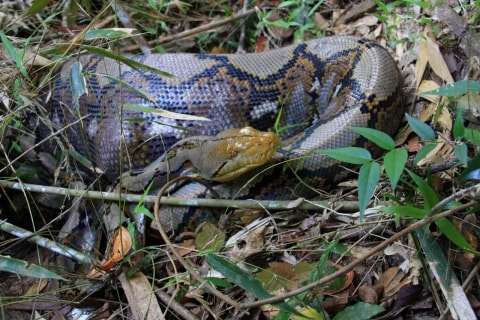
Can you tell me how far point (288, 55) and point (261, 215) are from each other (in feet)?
4.53

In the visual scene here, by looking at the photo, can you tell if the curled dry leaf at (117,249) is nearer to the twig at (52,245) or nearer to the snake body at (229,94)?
the twig at (52,245)

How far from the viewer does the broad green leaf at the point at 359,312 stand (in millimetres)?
1856

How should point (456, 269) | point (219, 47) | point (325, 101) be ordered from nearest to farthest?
1. point (456, 269)
2. point (325, 101)
3. point (219, 47)

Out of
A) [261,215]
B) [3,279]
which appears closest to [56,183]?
[3,279]

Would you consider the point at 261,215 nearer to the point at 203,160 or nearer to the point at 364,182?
the point at 203,160

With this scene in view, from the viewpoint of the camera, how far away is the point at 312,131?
3.02 metres

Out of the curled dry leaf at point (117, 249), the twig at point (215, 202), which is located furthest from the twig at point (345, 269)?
the curled dry leaf at point (117, 249)

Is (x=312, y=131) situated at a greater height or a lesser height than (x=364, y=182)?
lesser

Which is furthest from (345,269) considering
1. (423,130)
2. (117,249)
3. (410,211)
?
(117,249)

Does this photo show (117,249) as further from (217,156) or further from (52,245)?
(217,156)

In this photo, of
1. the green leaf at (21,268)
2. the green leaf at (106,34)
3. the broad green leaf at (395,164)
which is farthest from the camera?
the green leaf at (106,34)

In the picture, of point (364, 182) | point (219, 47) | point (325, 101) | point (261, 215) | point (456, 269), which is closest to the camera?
point (364, 182)

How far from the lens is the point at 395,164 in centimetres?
169

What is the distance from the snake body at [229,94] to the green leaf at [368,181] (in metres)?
1.31
